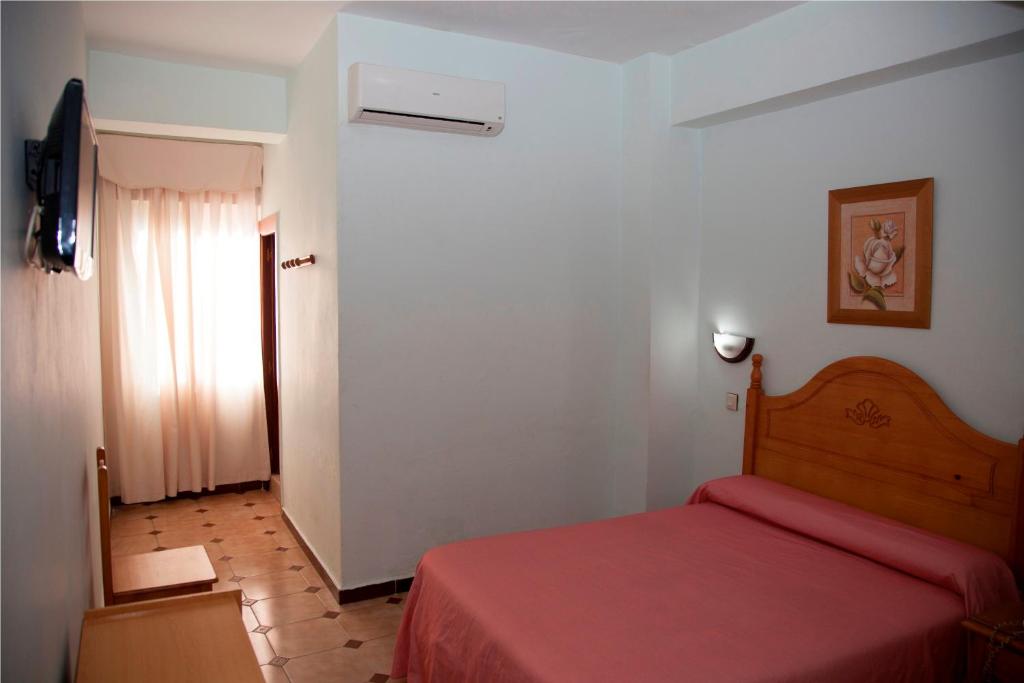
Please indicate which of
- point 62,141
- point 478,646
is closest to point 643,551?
point 478,646

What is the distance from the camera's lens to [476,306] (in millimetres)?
3920

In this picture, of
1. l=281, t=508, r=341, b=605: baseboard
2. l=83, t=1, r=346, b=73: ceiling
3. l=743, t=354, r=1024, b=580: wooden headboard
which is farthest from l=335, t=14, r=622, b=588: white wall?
l=743, t=354, r=1024, b=580: wooden headboard

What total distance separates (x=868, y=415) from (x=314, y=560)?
2958 millimetres

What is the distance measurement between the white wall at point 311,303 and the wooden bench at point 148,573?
679 millimetres

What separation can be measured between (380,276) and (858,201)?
7.17 ft

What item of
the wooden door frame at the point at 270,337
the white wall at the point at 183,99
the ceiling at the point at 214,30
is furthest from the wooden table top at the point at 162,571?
the ceiling at the point at 214,30

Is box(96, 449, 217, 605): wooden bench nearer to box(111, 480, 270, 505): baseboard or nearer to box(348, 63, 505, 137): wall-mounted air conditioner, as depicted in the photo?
box(348, 63, 505, 137): wall-mounted air conditioner

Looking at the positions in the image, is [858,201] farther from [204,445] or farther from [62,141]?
[204,445]

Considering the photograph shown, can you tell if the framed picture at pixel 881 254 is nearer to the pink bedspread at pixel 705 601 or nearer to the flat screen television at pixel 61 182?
the pink bedspread at pixel 705 601

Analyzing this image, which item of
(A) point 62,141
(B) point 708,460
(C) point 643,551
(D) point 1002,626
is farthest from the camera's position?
(B) point 708,460

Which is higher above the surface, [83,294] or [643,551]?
[83,294]

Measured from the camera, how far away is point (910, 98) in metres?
3.07

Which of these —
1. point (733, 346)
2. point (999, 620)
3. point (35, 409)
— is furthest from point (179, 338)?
point (999, 620)

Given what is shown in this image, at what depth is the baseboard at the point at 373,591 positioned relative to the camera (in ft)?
12.3
